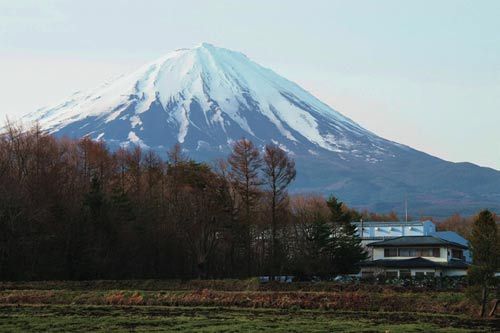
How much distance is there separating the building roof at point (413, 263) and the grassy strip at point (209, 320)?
33956mm

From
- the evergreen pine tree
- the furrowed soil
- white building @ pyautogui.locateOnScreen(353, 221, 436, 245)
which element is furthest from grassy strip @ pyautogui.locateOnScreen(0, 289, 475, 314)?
white building @ pyautogui.locateOnScreen(353, 221, 436, 245)

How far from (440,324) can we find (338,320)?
370 cm

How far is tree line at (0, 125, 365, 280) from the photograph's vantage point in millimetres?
53062

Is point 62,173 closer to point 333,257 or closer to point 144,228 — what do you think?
point 144,228

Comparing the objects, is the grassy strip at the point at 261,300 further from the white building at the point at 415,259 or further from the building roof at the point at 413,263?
the building roof at the point at 413,263

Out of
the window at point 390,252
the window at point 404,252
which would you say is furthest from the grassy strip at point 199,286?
the window at point 390,252

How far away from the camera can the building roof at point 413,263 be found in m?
Result: 65.9

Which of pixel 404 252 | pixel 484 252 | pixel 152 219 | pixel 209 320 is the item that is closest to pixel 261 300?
pixel 209 320

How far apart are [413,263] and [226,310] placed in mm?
36826

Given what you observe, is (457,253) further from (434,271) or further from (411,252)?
(434,271)

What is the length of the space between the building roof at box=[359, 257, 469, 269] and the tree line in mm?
2358

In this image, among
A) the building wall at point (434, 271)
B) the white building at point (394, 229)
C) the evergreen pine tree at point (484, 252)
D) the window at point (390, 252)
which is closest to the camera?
the evergreen pine tree at point (484, 252)

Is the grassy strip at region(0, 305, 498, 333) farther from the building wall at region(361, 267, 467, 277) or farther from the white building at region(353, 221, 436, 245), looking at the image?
the white building at region(353, 221, 436, 245)

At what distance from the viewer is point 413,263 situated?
6669 centimetres
